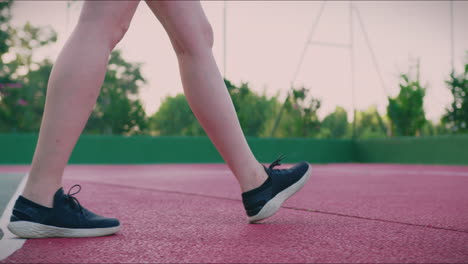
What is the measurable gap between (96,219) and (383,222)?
0.81 metres

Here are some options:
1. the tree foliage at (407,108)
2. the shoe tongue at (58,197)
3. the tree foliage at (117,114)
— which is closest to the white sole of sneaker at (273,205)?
the shoe tongue at (58,197)

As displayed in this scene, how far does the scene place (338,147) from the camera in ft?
32.1

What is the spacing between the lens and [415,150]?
27.2 ft

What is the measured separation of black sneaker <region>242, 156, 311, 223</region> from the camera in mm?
1287

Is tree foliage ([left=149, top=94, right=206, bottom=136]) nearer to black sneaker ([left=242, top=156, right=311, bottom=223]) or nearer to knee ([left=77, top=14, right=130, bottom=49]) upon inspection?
black sneaker ([left=242, top=156, right=311, bottom=223])

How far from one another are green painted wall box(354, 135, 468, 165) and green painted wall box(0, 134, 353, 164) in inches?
23.0

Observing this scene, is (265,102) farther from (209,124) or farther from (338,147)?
(209,124)

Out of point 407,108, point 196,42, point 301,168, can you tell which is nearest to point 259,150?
point 407,108

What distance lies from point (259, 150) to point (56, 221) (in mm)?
7940

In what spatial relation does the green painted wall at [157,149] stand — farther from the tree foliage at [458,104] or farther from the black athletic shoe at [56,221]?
the black athletic shoe at [56,221]

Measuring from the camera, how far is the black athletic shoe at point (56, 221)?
3.45ft

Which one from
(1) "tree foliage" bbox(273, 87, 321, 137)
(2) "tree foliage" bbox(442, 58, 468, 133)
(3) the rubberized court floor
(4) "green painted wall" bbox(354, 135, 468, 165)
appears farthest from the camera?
(1) "tree foliage" bbox(273, 87, 321, 137)

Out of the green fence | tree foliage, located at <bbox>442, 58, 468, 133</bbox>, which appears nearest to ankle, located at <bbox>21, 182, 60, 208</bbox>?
the green fence

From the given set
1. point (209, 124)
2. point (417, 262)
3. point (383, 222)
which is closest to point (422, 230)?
point (383, 222)
